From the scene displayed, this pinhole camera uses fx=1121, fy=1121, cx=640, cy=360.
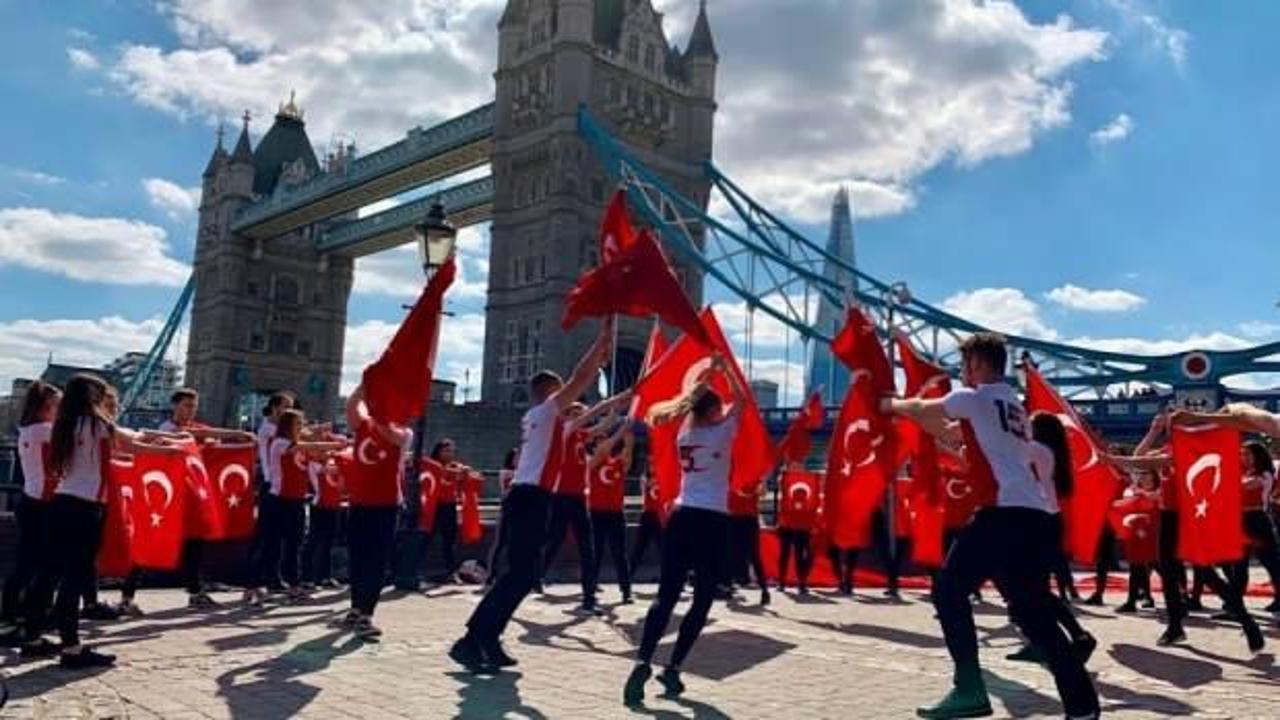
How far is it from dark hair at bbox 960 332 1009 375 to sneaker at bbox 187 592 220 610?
7468mm

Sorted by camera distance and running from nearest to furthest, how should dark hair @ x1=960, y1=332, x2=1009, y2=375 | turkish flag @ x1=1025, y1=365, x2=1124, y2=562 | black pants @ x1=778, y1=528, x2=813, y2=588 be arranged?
1. dark hair @ x1=960, y1=332, x2=1009, y2=375
2. turkish flag @ x1=1025, y1=365, x2=1124, y2=562
3. black pants @ x1=778, y1=528, x2=813, y2=588

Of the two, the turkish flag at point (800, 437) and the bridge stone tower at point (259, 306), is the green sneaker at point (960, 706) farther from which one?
the bridge stone tower at point (259, 306)

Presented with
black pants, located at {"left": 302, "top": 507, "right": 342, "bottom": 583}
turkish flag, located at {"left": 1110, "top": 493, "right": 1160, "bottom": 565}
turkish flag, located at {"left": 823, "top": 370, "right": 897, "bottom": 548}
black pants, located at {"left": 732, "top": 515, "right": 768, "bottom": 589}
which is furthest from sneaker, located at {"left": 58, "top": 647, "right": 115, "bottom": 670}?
turkish flag, located at {"left": 1110, "top": 493, "right": 1160, "bottom": 565}

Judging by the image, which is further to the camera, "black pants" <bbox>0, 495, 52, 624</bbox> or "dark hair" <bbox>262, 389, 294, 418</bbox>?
"dark hair" <bbox>262, 389, 294, 418</bbox>

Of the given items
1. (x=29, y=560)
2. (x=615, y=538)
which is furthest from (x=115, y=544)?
(x=615, y=538)

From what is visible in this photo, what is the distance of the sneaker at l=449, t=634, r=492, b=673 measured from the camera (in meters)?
7.12

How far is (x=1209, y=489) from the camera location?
943cm

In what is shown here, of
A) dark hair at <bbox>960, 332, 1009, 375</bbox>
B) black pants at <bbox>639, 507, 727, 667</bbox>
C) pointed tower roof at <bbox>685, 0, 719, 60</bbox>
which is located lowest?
black pants at <bbox>639, 507, 727, 667</bbox>

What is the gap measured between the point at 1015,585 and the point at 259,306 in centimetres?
9271

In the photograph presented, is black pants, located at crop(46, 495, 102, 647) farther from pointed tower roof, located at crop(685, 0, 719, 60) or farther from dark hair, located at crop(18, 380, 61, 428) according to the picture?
pointed tower roof, located at crop(685, 0, 719, 60)

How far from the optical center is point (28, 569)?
7691 millimetres

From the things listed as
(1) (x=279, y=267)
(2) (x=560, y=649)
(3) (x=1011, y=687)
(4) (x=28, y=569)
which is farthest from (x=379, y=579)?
(1) (x=279, y=267)

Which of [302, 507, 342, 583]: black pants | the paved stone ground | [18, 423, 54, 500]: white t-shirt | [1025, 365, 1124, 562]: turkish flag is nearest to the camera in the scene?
Answer: the paved stone ground

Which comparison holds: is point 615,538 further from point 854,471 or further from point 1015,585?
point 1015,585
